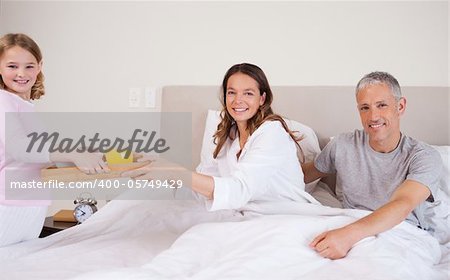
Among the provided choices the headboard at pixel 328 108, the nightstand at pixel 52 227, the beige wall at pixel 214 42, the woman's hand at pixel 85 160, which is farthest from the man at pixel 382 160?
the nightstand at pixel 52 227

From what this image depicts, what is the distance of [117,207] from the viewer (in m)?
1.76

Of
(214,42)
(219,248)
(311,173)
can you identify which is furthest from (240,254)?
(214,42)

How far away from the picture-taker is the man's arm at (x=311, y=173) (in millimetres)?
1807

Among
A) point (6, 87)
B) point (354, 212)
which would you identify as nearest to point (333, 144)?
point (354, 212)

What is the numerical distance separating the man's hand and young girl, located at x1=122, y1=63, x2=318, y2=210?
0.97ft

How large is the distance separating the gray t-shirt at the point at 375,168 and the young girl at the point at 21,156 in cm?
83

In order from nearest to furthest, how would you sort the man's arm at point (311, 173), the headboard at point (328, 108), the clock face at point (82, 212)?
the man's arm at point (311, 173), the clock face at point (82, 212), the headboard at point (328, 108)

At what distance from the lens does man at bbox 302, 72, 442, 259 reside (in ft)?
4.69

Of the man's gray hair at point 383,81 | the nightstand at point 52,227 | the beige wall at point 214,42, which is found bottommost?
the nightstand at point 52,227

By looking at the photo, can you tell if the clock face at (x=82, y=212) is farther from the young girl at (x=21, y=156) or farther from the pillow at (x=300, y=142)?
the pillow at (x=300, y=142)

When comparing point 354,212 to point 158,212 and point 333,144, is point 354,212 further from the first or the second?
point 158,212

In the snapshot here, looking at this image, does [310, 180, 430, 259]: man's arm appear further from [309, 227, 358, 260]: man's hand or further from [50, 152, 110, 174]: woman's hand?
[50, 152, 110, 174]: woman's hand

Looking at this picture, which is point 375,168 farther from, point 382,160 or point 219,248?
point 219,248

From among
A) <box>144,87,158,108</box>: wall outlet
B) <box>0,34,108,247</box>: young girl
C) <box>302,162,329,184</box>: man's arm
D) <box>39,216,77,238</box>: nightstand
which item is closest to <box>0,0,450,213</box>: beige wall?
<box>144,87,158,108</box>: wall outlet
